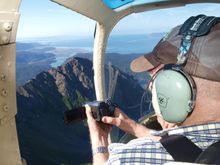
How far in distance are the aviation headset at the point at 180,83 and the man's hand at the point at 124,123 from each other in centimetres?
55

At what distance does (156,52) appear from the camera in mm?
1461

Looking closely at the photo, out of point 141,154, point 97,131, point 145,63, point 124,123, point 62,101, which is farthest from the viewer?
point 62,101

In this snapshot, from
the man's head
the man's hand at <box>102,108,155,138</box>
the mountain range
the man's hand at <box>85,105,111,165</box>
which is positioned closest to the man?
the man's head

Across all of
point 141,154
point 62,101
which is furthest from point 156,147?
point 62,101

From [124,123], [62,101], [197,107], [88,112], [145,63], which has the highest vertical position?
[145,63]

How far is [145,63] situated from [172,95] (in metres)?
0.22

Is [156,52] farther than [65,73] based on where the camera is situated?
No

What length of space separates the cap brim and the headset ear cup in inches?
3.2

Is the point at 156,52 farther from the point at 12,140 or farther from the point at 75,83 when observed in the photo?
the point at 75,83

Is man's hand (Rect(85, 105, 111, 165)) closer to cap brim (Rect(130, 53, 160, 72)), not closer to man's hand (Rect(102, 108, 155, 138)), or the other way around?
man's hand (Rect(102, 108, 155, 138))

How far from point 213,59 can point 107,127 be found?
82cm

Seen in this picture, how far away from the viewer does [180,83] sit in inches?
52.8

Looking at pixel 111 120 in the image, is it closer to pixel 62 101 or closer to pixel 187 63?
pixel 187 63

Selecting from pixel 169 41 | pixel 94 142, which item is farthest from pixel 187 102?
pixel 94 142
